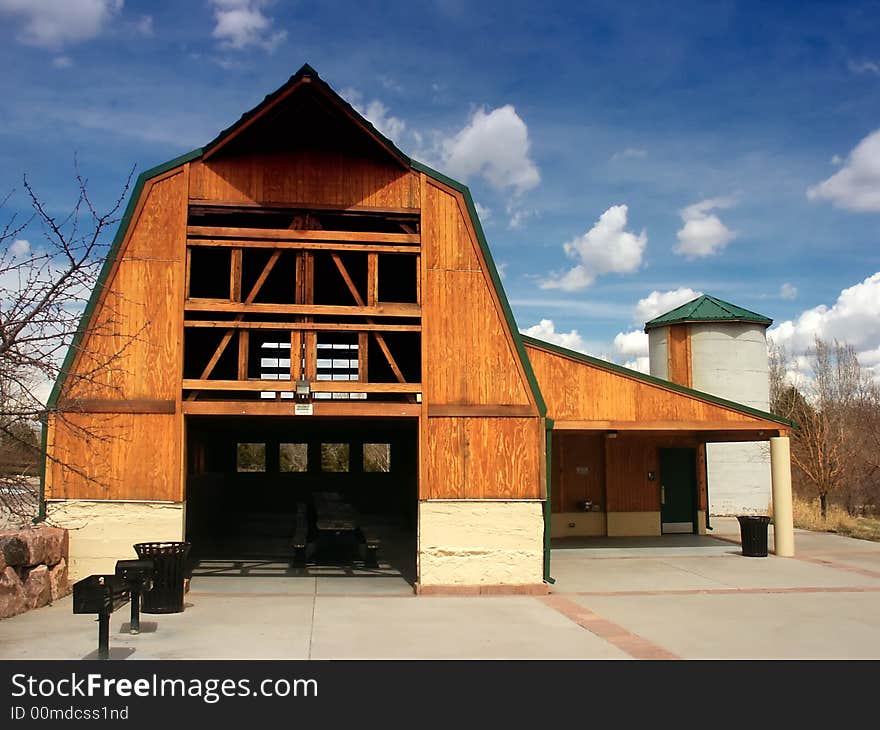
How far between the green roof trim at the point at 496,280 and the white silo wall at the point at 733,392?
1404cm

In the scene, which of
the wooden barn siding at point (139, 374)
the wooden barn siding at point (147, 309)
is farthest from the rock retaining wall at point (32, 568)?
the wooden barn siding at point (147, 309)

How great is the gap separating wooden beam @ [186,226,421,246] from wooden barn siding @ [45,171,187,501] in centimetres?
42

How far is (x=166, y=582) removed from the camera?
37.3ft

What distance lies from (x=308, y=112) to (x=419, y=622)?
8065 mm

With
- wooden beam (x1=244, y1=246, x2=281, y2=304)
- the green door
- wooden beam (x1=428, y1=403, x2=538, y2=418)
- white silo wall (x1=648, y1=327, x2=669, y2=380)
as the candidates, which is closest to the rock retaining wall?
wooden beam (x1=244, y1=246, x2=281, y2=304)

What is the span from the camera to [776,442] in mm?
18000

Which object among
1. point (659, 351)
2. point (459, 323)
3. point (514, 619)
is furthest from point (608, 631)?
point (659, 351)

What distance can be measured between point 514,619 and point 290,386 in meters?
5.24

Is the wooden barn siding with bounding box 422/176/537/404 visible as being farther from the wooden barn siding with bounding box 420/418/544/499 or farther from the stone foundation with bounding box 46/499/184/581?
the stone foundation with bounding box 46/499/184/581

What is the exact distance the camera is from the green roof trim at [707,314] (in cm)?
2647

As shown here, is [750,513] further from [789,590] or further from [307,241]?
[307,241]

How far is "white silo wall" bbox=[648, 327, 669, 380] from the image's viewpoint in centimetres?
2733

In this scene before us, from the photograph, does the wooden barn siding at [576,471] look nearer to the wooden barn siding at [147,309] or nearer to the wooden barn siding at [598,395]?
the wooden barn siding at [598,395]
